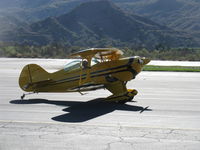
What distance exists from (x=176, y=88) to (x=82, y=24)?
157230mm

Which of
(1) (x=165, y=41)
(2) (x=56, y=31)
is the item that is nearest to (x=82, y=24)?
(2) (x=56, y=31)

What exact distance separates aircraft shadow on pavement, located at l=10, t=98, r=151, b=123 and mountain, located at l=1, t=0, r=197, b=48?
440 feet

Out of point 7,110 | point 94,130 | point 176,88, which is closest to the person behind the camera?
point 94,130

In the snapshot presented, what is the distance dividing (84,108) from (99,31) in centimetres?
15719

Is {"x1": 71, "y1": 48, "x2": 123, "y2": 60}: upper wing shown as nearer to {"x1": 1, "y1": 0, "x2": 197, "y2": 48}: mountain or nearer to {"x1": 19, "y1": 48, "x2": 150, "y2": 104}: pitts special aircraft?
{"x1": 19, "y1": 48, "x2": 150, "y2": 104}: pitts special aircraft

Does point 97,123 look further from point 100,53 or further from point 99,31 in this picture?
point 99,31

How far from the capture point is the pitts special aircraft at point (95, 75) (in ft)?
43.9

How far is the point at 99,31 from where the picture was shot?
168250 millimetres

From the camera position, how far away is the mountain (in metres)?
156

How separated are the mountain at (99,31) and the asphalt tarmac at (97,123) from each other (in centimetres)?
13404

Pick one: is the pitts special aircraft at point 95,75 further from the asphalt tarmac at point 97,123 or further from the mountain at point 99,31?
the mountain at point 99,31

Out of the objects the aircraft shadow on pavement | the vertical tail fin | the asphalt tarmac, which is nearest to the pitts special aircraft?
the vertical tail fin

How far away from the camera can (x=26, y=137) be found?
8508mm

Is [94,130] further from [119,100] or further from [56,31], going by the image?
[56,31]
